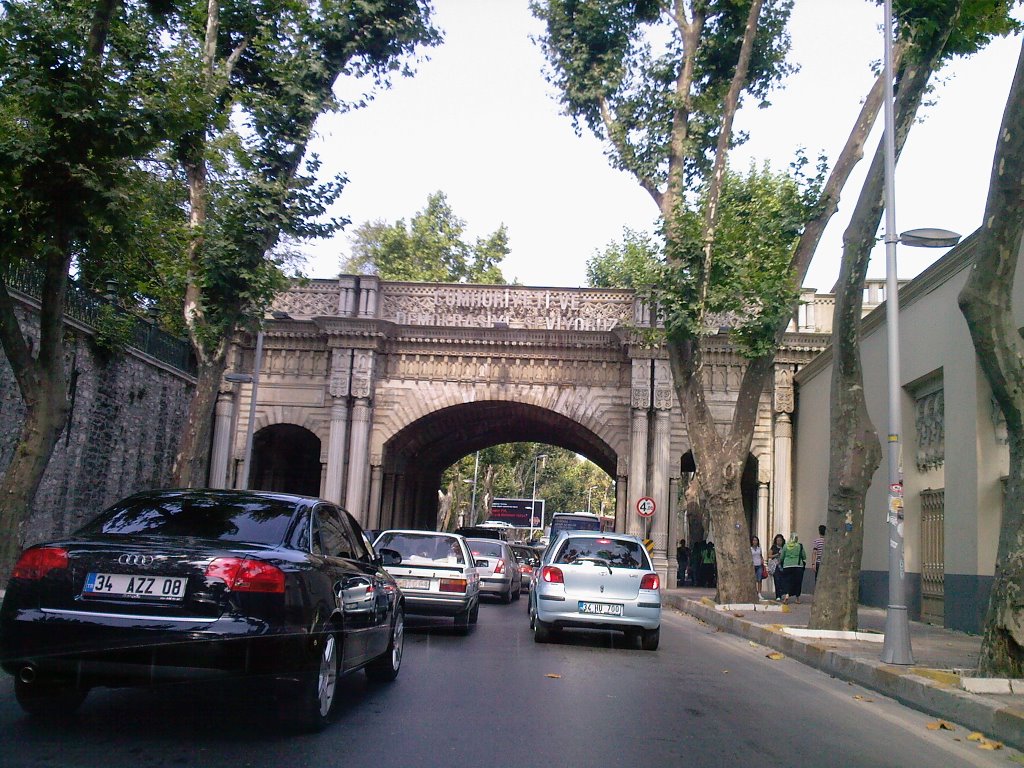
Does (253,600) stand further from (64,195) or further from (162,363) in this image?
(162,363)

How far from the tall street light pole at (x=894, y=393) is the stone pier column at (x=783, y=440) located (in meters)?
16.6

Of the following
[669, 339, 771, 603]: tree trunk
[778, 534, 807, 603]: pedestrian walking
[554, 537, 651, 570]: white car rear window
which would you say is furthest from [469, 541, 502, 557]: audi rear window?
[554, 537, 651, 570]: white car rear window

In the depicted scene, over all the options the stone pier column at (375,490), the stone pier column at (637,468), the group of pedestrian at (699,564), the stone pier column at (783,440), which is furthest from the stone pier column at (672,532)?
the stone pier column at (375,490)

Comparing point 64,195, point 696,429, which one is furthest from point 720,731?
point 696,429

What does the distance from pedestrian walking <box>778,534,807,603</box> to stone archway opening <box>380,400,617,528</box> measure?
8.79 meters

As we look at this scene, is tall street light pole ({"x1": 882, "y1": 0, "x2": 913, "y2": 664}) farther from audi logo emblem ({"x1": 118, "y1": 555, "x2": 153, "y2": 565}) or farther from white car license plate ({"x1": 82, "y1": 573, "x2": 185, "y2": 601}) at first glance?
audi logo emblem ({"x1": 118, "y1": 555, "x2": 153, "y2": 565})

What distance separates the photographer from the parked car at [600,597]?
12562mm

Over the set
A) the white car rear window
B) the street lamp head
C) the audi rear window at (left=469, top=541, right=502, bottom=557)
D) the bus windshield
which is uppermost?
the street lamp head

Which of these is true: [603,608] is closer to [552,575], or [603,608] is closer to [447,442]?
[552,575]

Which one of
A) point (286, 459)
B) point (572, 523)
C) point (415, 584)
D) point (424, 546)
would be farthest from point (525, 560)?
point (415, 584)

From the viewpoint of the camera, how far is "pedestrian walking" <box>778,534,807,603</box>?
21.4 meters

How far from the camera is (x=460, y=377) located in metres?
29.8

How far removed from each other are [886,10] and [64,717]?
486 inches

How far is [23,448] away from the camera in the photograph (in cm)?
1189
